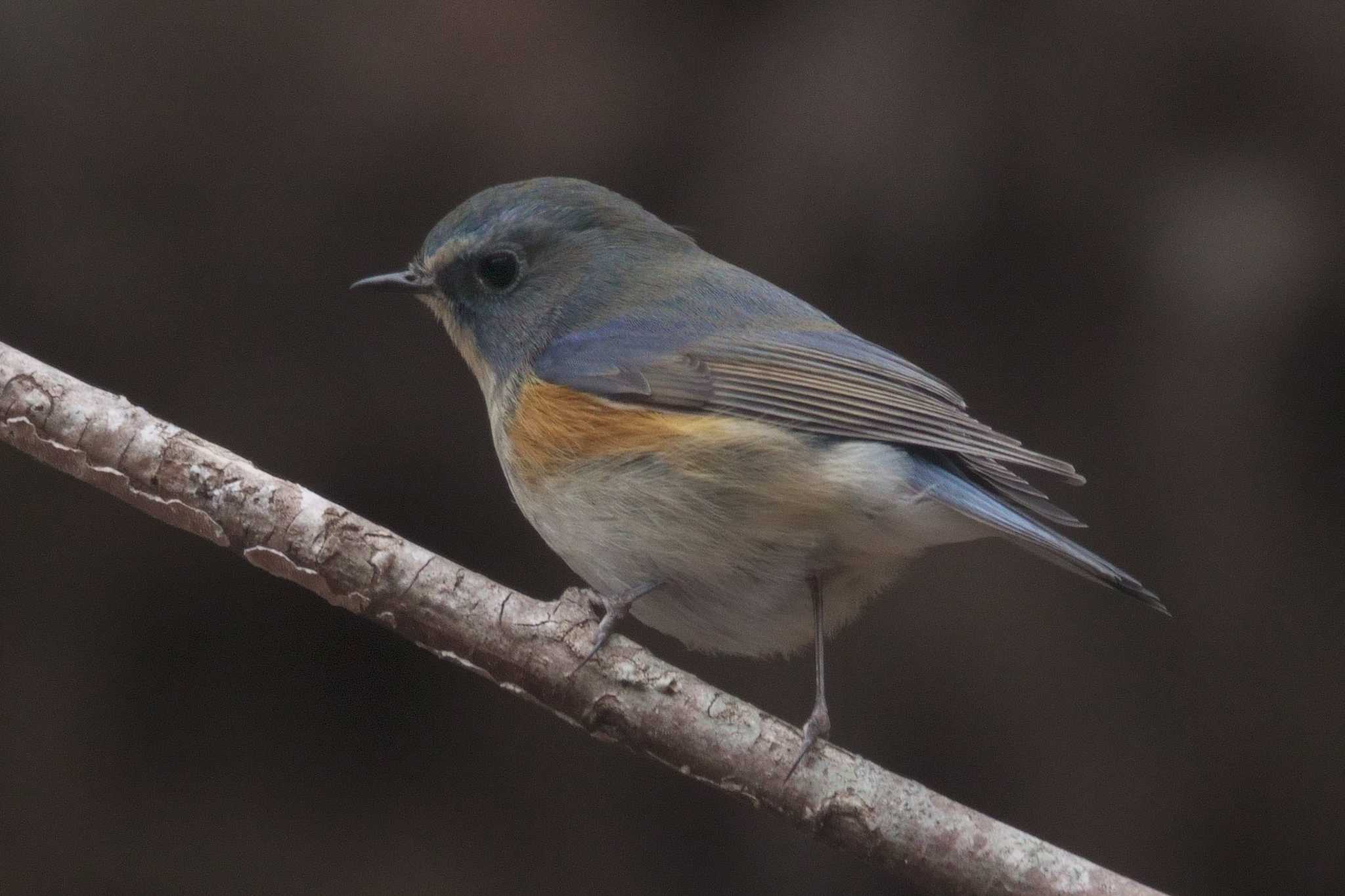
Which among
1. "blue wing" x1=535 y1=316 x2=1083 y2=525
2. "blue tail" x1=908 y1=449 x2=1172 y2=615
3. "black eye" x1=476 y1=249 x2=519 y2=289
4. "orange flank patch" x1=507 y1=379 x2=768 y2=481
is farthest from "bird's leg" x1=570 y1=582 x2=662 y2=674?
"black eye" x1=476 y1=249 x2=519 y2=289

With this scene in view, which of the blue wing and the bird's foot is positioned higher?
the blue wing

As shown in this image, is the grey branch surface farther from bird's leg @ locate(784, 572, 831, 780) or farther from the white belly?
the white belly

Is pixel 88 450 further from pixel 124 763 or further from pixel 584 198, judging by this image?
pixel 124 763

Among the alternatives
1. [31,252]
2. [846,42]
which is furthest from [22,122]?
[846,42]

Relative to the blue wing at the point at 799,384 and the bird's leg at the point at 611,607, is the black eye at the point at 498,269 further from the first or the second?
the bird's leg at the point at 611,607

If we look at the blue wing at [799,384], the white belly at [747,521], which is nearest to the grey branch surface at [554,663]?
the white belly at [747,521]

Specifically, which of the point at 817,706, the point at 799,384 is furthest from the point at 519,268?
the point at 817,706

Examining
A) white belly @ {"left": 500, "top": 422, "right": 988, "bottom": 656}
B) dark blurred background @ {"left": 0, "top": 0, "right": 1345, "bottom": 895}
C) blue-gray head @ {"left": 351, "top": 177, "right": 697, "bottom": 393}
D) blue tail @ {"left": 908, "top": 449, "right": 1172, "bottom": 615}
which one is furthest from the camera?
dark blurred background @ {"left": 0, "top": 0, "right": 1345, "bottom": 895}
